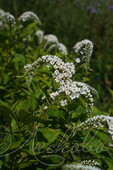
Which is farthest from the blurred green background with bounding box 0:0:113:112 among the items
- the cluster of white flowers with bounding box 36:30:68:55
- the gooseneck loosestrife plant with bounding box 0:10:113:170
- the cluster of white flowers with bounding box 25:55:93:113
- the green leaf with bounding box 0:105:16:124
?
the green leaf with bounding box 0:105:16:124

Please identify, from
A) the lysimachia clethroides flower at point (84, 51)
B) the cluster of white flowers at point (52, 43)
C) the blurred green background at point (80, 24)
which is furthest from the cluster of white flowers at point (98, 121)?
the blurred green background at point (80, 24)

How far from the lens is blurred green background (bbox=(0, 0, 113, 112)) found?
7641 mm

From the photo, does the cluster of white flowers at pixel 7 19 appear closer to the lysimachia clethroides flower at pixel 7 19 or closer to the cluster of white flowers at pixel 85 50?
the lysimachia clethroides flower at pixel 7 19

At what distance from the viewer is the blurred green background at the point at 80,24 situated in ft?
25.1

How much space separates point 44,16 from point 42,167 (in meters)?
6.44

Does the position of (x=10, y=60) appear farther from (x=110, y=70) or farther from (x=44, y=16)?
(x=44, y=16)

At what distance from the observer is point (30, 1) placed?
26.8 feet

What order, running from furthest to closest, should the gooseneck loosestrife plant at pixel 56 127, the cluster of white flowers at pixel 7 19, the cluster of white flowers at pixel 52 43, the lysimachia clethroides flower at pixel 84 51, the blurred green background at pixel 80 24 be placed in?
the blurred green background at pixel 80 24, the cluster of white flowers at pixel 52 43, the cluster of white flowers at pixel 7 19, the lysimachia clethroides flower at pixel 84 51, the gooseneck loosestrife plant at pixel 56 127

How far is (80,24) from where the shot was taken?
8.06 metres

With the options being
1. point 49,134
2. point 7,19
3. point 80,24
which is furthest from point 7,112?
point 80,24

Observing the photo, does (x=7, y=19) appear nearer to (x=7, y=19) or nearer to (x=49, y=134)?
(x=7, y=19)

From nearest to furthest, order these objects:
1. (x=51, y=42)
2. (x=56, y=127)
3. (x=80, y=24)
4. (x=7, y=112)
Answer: (x=7, y=112), (x=56, y=127), (x=51, y=42), (x=80, y=24)

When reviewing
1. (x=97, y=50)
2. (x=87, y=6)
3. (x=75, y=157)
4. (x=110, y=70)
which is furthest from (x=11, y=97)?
(x=87, y=6)

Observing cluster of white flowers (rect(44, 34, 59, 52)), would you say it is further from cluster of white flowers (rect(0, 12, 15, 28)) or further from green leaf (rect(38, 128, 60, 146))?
green leaf (rect(38, 128, 60, 146))
